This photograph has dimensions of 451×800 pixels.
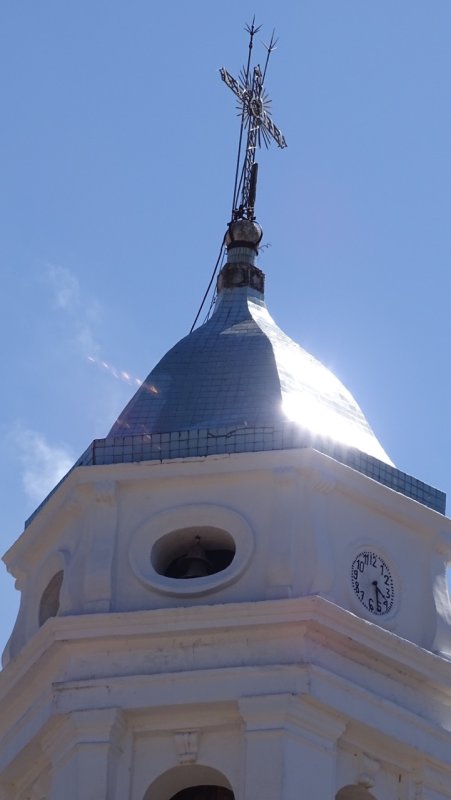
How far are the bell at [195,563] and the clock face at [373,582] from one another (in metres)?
1.82

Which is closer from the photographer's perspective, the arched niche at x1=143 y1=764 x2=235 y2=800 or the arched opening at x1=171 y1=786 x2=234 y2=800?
the arched niche at x1=143 y1=764 x2=235 y2=800

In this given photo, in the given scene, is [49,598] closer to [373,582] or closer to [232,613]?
[232,613]

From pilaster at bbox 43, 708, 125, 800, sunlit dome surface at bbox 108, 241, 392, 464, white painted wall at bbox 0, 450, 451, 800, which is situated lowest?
pilaster at bbox 43, 708, 125, 800

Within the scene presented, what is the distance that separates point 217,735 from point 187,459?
3.67m

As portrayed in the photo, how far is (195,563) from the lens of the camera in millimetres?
35000

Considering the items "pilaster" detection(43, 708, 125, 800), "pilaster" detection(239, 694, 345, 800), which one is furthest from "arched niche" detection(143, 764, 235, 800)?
"pilaster" detection(239, 694, 345, 800)

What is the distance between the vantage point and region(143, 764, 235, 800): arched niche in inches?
1314

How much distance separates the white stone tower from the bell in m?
0.03

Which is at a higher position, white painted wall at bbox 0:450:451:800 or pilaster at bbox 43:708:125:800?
white painted wall at bbox 0:450:451:800

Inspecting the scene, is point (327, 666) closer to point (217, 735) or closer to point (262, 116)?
point (217, 735)

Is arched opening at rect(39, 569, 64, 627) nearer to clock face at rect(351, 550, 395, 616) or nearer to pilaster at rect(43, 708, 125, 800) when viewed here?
pilaster at rect(43, 708, 125, 800)

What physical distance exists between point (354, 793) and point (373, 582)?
2.77 metres

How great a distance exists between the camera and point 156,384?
37406 millimetres

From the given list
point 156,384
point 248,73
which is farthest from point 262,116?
point 156,384
